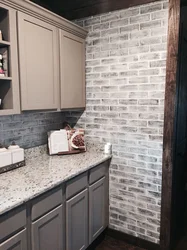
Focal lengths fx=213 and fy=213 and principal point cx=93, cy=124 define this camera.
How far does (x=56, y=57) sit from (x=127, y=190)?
1531mm

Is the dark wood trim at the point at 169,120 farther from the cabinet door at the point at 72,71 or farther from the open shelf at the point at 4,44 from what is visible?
the open shelf at the point at 4,44

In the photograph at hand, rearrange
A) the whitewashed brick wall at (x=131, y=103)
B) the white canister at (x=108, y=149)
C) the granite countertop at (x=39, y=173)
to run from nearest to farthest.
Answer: the granite countertop at (x=39, y=173), the whitewashed brick wall at (x=131, y=103), the white canister at (x=108, y=149)

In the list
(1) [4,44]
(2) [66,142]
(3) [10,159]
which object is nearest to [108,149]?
(2) [66,142]

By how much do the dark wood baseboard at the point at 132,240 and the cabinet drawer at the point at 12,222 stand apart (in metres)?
1.35

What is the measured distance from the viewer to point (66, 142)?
2.27 meters

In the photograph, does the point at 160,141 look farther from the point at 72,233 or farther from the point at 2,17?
the point at 2,17

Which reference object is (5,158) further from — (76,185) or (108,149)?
(108,149)

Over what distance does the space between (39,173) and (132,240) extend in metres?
1.32

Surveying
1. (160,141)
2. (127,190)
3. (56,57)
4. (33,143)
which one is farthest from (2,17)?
(127,190)

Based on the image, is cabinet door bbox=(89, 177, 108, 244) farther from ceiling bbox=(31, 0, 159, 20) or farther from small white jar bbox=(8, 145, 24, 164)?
ceiling bbox=(31, 0, 159, 20)

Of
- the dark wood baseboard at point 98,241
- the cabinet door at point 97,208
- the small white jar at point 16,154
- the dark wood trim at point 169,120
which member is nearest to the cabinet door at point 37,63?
the small white jar at point 16,154

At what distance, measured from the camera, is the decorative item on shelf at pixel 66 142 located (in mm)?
2209

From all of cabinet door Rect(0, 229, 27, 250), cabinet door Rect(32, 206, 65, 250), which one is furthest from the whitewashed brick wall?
cabinet door Rect(0, 229, 27, 250)

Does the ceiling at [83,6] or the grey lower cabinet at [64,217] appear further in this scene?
the ceiling at [83,6]
